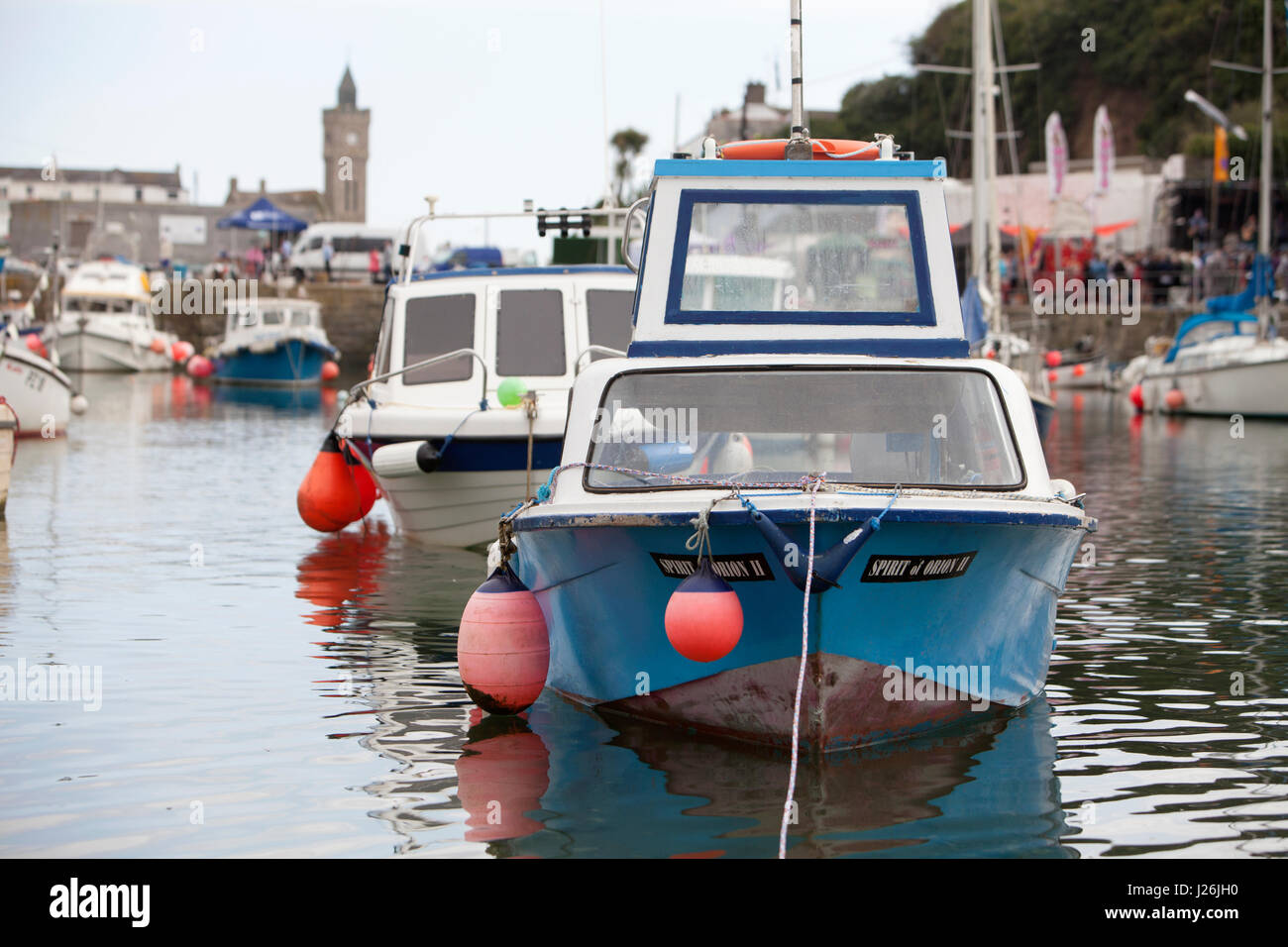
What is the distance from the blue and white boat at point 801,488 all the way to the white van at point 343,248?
5794 centimetres

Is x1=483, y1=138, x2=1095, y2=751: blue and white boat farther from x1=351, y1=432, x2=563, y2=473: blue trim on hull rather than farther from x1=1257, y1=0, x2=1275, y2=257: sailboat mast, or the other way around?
x1=1257, y1=0, x2=1275, y2=257: sailboat mast

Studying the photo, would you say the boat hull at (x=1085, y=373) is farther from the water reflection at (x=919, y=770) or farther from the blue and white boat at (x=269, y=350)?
the water reflection at (x=919, y=770)

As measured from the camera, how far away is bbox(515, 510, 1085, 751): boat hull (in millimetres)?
7008

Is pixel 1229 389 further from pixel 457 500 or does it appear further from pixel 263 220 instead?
pixel 263 220

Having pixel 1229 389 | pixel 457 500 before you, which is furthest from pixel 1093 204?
pixel 457 500

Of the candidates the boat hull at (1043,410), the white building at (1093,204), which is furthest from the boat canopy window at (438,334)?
the white building at (1093,204)

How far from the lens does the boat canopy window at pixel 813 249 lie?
876cm

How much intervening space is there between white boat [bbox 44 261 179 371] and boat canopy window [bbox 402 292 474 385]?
38067 mm

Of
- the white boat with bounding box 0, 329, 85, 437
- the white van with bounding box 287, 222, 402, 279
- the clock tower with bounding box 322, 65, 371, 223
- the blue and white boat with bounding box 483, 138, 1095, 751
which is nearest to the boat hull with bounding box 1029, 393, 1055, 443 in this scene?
the white boat with bounding box 0, 329, 85, 437

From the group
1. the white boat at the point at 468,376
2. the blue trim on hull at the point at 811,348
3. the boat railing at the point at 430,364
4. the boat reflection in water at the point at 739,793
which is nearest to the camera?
the boat reflection in water at the point at 739,793

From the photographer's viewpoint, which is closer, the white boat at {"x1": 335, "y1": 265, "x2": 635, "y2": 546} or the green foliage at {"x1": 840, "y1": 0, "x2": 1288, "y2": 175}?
the white boat at {"x1": 335, "y1": 265, "x2": 635, "y2": 546}

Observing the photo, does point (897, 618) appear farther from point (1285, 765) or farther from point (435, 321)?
point (435, 321)

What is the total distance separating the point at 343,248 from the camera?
6819cm

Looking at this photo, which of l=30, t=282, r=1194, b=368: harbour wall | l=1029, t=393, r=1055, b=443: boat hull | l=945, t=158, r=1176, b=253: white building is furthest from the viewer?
l=945, t=158, r=1176, b=253: white building
